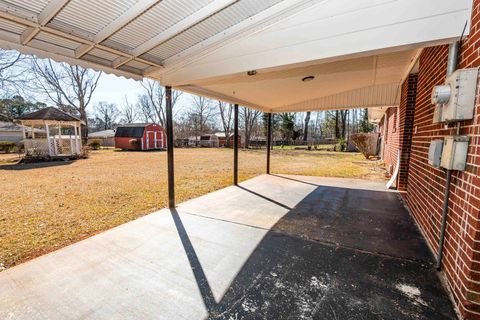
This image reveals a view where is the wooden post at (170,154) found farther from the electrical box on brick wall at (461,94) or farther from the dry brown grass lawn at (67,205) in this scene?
the electrical box on brick wall at (461,94)

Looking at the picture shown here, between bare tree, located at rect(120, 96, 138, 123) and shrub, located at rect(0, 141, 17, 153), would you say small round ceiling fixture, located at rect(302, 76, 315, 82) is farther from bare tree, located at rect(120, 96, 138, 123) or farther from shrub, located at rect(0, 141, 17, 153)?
bare tree, located at rect(120, 96, 138, 123)

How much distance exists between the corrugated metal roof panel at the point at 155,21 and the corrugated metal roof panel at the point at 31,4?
A: 0.70m

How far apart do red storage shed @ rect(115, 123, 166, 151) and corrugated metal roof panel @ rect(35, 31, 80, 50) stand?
2175 cm

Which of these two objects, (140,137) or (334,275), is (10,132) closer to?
(140,137)

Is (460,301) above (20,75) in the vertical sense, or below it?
below

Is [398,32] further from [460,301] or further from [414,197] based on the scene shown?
[414,197]

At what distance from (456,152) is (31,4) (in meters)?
4.14

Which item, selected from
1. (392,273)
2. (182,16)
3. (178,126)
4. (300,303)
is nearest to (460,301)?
(392,273)

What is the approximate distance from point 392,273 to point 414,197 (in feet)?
7.48

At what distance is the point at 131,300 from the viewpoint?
2016mm

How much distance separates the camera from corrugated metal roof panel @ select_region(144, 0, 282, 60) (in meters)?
2.48

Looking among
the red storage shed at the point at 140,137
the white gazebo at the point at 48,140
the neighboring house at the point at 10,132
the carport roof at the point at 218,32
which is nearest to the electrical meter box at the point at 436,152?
the carport roof at the point at 218,32

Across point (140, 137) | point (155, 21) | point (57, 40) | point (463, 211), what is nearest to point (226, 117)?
point (140, 137)

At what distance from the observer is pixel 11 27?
2.44m
